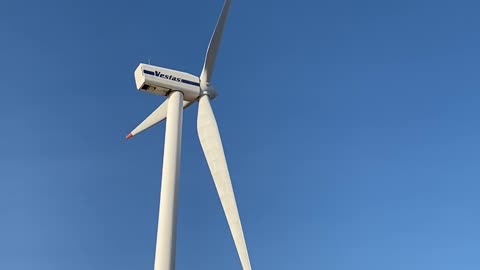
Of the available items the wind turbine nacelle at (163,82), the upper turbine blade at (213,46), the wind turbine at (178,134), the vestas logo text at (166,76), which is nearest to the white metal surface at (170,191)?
→ the wind turbine at (178,134)

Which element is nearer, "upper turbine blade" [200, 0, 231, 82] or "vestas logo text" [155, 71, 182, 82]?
"vestas logo text" [155, 71, 182, 82]

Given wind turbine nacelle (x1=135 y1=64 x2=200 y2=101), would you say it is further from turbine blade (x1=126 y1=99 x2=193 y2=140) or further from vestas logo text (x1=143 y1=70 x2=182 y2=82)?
turbine blade (x1=126 y1=99 x2=193 y2=140)

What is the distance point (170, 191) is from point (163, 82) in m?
7.75

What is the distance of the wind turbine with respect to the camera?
28264mm

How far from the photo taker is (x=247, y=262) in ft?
95.7

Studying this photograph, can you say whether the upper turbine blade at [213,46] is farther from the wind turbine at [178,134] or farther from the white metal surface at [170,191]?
the white metal surface at [170,191]

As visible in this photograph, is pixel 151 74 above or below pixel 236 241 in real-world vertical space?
above

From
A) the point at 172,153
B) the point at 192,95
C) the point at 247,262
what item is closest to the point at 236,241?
the point at 247,262

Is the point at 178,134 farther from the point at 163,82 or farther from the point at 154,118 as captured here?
the point at 154,118

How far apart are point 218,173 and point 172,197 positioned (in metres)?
4.01

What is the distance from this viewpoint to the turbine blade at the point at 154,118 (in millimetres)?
36003

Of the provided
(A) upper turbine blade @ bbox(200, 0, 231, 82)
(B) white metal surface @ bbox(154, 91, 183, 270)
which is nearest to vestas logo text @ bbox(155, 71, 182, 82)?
(B) white metal surface @ bbox(154, 91, 183, 270)

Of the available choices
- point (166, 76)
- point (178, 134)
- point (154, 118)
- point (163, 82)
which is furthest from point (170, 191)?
point (154, 118)

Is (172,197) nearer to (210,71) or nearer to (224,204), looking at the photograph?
(224,204)
